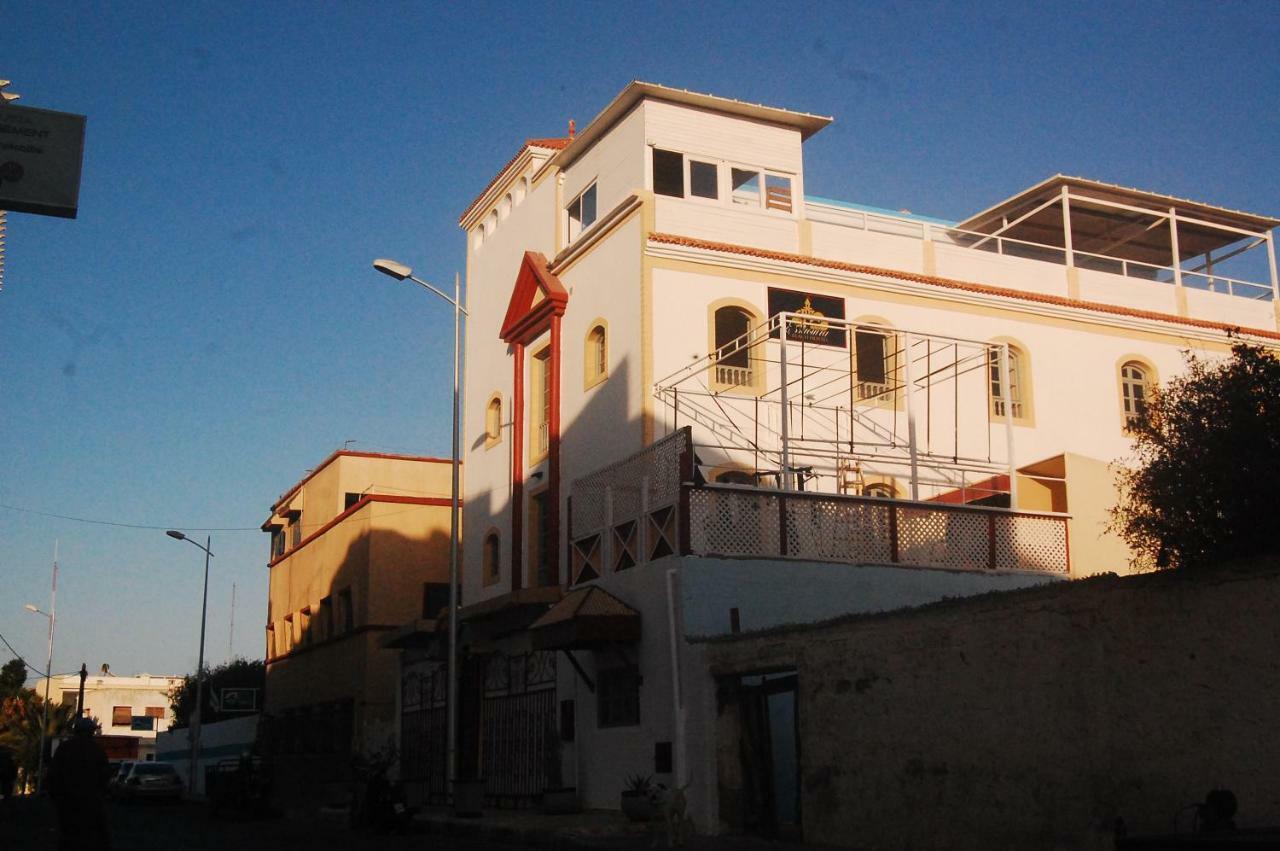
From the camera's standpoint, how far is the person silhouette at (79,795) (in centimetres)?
Result: 1055

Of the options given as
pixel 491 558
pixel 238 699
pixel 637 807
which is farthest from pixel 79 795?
pixel 238 699

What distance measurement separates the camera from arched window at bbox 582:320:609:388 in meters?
26.3

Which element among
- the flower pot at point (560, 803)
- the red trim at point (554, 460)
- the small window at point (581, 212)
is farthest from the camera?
the small window at point (581, 212)

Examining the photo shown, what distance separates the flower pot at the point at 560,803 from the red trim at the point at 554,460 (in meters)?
5.96

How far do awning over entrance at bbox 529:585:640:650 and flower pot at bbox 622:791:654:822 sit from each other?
228 cm

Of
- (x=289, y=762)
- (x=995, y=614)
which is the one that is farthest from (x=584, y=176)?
(x=289, y=762)

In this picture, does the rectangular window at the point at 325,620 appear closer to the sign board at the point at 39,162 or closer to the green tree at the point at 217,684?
the green tree at the point at 217,684

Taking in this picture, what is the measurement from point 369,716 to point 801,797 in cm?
2270

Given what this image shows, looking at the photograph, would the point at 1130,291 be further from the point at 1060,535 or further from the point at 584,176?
the point at 584,176

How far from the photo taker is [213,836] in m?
21.1

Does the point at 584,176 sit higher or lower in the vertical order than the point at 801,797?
higher

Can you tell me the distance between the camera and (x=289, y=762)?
42.6 meters

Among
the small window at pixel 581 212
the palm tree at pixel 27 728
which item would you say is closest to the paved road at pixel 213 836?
the small window at pixel 581 212

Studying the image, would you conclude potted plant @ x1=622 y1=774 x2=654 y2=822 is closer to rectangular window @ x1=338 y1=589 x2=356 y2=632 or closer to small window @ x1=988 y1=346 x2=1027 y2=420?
small window @ x1=988 y1=346 x2=1027 y2=420
